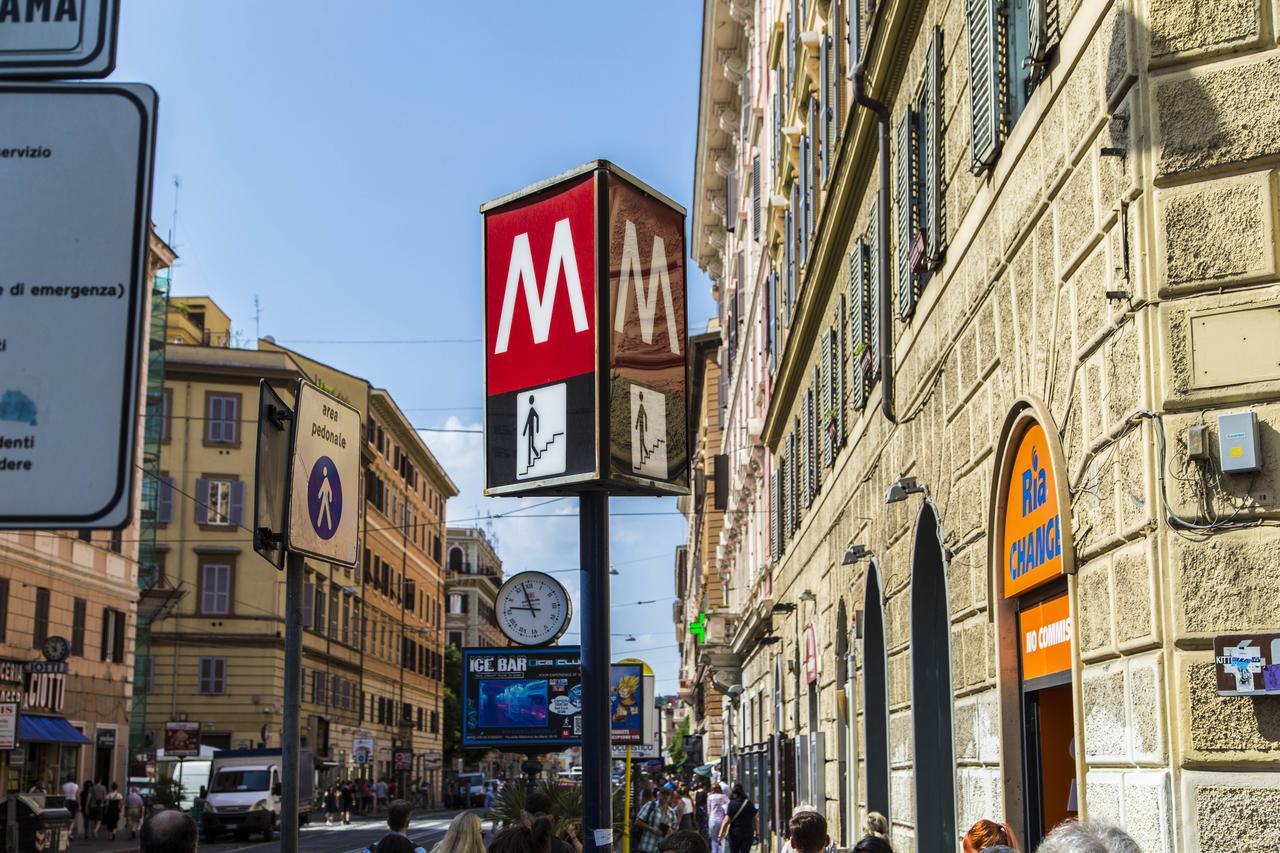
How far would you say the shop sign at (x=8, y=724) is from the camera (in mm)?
26297

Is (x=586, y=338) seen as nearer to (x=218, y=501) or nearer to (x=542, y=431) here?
(x=542, y=431)

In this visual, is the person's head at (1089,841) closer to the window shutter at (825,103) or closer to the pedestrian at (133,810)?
the window shutter at (825,103)

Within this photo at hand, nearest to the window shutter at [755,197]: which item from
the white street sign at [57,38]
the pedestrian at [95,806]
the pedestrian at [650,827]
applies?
the pedestrian at [650,827]

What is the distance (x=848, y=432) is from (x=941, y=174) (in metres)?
6.42

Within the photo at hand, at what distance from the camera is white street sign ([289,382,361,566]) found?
18.4ft

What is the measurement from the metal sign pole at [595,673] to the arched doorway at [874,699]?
8865mm

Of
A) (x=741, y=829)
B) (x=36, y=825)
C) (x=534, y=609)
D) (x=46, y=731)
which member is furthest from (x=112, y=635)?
(x=534, y=609)

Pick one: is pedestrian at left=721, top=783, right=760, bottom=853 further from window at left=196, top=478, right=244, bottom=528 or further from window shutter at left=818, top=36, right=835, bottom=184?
window at left=196, top=478, right=244, bottom=528

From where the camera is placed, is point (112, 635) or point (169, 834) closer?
point (169, 834)

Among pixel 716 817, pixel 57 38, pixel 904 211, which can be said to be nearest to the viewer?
pixel 57 38

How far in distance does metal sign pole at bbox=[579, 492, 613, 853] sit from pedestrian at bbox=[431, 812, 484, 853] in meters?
0.95

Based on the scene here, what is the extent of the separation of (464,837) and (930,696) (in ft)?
21.0

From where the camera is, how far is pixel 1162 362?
618 centimetres

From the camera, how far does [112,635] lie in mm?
42562
